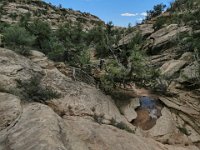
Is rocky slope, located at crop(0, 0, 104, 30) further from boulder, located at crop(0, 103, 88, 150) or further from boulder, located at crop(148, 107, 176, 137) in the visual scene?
boulder, located at crop(0, 103, 88, 150)

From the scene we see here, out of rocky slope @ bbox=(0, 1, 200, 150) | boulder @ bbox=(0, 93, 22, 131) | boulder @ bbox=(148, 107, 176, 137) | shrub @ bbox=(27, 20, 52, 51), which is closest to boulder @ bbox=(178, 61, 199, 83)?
rocky slope @ bbox=(0, 1, 200, 150)

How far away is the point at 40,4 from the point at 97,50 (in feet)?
84.3

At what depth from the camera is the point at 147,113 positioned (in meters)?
13.0

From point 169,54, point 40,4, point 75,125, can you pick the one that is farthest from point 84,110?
point 40,4

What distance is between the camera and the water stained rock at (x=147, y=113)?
12.3 m

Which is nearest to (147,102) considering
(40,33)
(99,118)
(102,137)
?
(99,118)

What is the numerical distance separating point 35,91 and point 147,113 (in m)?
4.89

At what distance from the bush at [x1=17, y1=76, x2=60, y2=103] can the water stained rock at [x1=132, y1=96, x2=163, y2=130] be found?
3.50m

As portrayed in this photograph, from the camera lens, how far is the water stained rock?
1232 cm

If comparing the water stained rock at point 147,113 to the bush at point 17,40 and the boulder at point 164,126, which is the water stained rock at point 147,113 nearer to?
the boulder at point 164,126

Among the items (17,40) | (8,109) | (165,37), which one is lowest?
(8,109)

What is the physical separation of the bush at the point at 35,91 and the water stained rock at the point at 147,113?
3499 millimetres

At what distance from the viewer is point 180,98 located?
48.9 ft

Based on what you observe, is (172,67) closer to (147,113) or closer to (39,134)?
(147,113)
